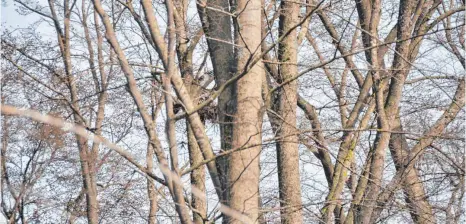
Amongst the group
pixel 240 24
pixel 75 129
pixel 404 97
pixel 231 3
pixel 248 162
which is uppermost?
pixel 404 97

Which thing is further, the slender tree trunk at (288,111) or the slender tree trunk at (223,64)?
the slender tree trunk at (288,111)

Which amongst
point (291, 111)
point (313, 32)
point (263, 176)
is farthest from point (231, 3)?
point (313, 32)

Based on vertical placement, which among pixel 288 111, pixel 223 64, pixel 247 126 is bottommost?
pixel 247 126

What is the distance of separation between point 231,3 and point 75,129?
4656 millimetres

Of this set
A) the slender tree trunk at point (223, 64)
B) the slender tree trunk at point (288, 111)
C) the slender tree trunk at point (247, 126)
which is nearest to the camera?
the slender tree trunk at point (247, 126)

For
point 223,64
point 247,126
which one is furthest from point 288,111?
point 247,126

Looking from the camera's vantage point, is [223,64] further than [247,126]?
Yes

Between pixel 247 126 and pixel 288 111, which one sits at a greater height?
pixel 288 111

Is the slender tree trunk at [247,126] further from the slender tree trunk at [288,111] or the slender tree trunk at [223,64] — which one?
the slender tree trunk at [288,111]

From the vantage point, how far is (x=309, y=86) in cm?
1076

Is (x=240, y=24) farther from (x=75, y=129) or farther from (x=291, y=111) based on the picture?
(x=75, y=129)

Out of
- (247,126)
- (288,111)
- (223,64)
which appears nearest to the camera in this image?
(247,126)

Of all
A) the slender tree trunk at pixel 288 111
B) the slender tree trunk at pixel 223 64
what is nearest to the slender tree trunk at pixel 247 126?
the slender tree trunk at pixel 223 64

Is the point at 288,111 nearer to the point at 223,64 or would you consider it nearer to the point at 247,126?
the point at 223,64
